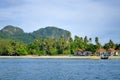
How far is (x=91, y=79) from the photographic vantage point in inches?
2376

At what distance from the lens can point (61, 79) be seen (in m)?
61.2

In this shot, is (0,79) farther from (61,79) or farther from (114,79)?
(114,79)

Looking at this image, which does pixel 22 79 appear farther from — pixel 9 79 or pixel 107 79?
pixel 107 79

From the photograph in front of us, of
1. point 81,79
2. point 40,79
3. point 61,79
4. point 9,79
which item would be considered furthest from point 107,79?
point 9,79

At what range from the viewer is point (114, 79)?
6062 centimetres

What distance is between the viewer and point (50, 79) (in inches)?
2409

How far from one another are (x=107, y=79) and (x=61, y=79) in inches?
353

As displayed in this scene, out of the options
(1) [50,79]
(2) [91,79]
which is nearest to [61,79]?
(1) [50,79]

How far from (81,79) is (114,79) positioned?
6412mm

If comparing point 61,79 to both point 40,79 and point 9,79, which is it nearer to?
point 40,79

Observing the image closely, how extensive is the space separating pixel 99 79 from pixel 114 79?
2897mm

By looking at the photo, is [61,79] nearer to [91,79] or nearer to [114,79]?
[91,79]

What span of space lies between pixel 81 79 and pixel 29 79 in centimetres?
1013

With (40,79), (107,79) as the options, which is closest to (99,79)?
(107,79)
